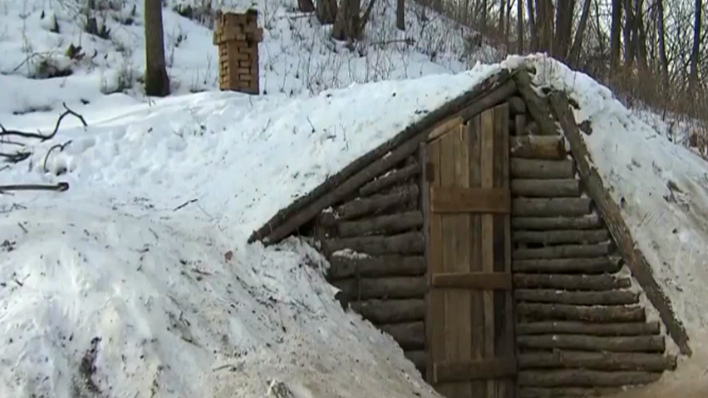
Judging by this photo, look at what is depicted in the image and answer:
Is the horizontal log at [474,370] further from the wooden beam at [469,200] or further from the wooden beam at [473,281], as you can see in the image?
the wooden beam at [469,200]

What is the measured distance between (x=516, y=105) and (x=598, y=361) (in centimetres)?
241

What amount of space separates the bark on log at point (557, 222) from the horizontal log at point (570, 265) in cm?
30

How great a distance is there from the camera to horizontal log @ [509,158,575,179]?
6980 mm

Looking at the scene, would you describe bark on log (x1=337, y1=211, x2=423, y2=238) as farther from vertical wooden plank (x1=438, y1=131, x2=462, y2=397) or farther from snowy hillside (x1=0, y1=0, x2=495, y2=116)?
snowy hillside (x1=0, y1=0, x2=495, y2=116)

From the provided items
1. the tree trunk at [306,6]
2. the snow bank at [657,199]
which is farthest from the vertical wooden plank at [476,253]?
the tree trunk at [306,6]

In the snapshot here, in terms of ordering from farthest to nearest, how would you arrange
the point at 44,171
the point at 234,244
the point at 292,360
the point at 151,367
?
the point at 44,171 → the point at 234,244 → the point at 292,360 → the point at 151,367

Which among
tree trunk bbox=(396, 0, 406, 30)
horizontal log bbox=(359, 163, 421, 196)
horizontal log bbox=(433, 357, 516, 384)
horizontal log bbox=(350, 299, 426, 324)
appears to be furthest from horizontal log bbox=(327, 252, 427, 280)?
tree trunk bbox=(396, 0, 406, 30)

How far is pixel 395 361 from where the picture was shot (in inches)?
241

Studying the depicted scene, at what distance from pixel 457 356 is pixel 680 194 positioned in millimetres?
2912

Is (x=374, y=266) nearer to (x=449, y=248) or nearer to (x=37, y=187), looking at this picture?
(x=449, y=248)

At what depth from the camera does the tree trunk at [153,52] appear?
9414 millimetres

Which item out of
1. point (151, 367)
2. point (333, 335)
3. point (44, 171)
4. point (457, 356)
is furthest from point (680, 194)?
point (44, 171)

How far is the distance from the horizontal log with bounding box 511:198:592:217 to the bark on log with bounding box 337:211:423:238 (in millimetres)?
989

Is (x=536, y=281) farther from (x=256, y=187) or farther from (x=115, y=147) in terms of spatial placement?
(x=115, y=147)
